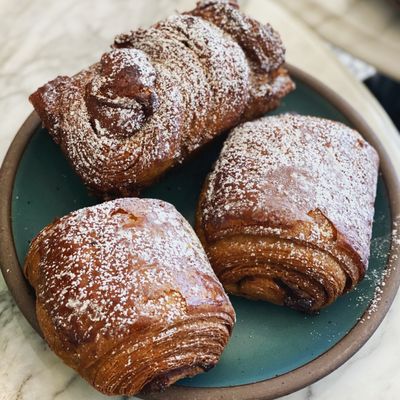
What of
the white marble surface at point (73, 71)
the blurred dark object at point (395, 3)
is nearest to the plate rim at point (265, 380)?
the white marble surface at point (73, 71)

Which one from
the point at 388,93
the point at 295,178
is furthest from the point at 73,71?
the point at 388,93

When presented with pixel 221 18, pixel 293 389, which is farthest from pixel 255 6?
pixel 293 389

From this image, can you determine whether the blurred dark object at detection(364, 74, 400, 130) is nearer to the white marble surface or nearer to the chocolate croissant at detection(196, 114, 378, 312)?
the white marble surface

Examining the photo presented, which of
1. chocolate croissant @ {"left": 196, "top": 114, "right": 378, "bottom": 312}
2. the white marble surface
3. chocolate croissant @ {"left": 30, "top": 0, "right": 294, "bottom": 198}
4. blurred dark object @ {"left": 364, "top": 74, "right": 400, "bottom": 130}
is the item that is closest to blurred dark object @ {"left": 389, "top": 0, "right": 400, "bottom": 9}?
the white marble surface

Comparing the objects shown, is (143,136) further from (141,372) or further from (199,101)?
(141,372)

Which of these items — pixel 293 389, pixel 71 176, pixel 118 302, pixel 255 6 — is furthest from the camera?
pixel 255 6

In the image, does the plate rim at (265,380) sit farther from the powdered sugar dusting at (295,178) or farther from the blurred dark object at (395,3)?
the blurred dark object at (395,3)

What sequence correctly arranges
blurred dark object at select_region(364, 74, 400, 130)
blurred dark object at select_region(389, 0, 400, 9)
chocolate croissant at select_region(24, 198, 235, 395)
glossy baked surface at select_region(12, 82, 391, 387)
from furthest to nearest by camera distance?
1. blurred dark object at select_region(364, 74, 400, 130)
2. blurred dark object at select_region(389, 0, 400, 9)
3. glossy baked surface at select_region(12, 82, 391, 387)
4. chocolate croissant at select_region(24, 198, 235, 395)
